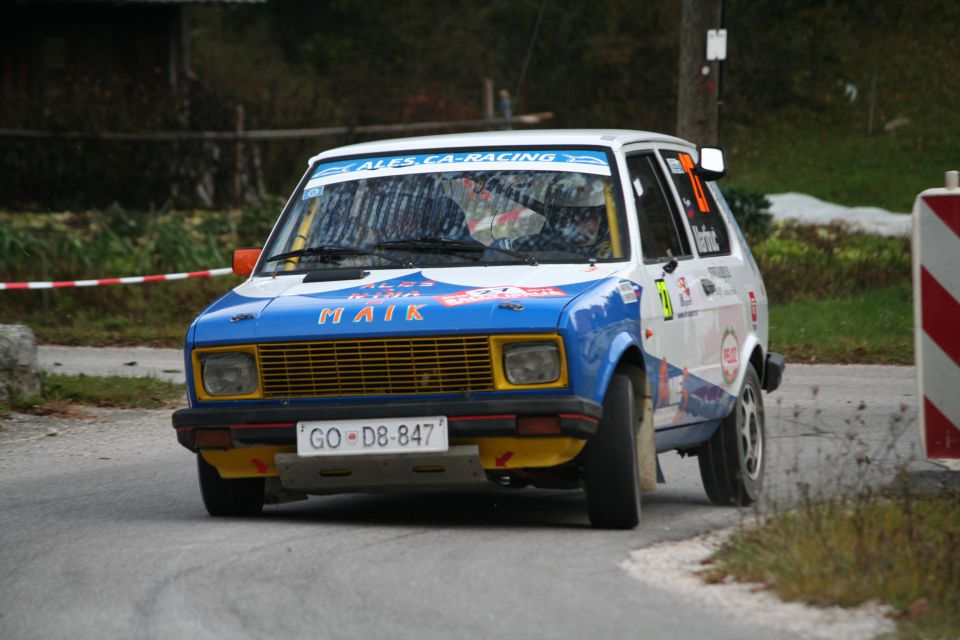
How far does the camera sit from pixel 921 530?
249 inches

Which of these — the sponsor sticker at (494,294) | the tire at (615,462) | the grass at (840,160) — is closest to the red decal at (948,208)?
the tire at (615,462)

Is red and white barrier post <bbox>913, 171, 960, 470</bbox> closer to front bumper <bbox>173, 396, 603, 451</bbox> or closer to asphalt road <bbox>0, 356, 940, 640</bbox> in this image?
asphalt road <bbox>0, 356, 940, 640</bbox>

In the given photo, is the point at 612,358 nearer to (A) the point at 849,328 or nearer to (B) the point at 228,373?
(B) the point at 228,373

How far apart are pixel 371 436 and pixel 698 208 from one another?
9.14 feet

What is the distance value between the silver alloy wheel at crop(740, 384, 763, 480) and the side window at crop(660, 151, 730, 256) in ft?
2.53

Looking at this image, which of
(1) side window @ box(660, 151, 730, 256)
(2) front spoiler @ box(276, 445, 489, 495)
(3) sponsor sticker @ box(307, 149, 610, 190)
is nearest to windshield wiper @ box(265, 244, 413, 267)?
(3) sponsor sticker @ box(307, 149, 610, 190)

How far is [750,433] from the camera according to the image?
8.78 m

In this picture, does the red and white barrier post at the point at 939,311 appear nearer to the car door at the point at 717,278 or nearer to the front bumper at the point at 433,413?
the car door at the point at 717,278

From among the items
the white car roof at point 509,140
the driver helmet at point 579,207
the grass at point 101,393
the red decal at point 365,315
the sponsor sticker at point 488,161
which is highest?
the white car roof at point 509,140

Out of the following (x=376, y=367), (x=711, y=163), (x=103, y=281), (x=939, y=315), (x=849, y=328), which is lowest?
(x=849, y=328)

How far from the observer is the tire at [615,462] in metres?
6.91

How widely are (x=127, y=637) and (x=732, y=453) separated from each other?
372 cm

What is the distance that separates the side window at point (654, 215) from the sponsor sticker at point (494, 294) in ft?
2.95

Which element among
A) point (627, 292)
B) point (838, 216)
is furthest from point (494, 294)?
point (838, 216)
